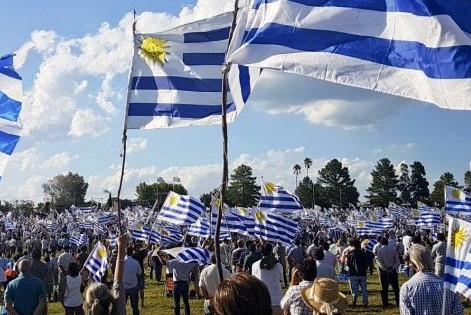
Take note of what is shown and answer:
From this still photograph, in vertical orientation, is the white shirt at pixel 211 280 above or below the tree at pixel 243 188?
below

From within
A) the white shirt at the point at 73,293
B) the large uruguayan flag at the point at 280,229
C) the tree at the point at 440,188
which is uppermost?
the tree at the point at 440,188

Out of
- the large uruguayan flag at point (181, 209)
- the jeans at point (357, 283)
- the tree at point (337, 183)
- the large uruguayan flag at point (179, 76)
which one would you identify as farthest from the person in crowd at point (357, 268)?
the tree at point (337, 183)

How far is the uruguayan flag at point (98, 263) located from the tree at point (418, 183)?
124 metres

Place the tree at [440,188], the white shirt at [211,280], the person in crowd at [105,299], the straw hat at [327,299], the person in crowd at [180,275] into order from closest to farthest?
the straw hat at [327,299] < the person in crowd at [105,299] < the white shirt at [211,280] < the person in crowd at [180,275] < the tree at [440,188]

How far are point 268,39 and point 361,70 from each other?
3.07 feet

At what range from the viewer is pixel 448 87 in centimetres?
511

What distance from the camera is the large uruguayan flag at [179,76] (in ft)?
28.1

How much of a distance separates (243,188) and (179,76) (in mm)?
115311

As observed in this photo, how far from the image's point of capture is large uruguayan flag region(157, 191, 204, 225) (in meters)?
18.3

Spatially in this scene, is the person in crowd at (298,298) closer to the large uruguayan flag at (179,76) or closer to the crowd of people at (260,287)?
the crowd of people at (260,287)

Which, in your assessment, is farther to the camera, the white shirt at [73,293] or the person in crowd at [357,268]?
the person in crowd at [357,268]

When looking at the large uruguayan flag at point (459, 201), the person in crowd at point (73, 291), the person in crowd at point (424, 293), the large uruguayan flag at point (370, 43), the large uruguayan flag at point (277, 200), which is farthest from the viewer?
the large uruguayan flag at point (459, 201)

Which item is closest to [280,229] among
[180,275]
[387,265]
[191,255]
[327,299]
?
[387,265]

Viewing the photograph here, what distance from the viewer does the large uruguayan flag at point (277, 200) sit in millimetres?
19125
